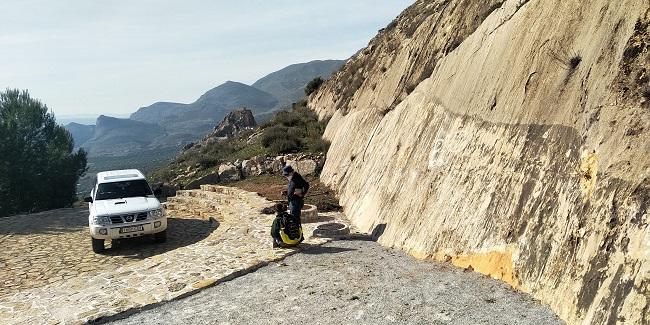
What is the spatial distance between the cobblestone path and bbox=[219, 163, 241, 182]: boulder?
6.34 metres

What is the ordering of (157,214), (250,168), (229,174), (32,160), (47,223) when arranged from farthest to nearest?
(32,160)
(229,174)
(250,168)
(47,223)
(157,214)

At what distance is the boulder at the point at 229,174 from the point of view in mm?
26672

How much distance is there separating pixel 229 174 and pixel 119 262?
14.8 metres

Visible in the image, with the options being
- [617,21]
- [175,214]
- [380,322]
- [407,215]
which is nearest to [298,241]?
[407,215]

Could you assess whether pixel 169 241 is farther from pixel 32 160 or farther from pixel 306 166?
pixel 32 160

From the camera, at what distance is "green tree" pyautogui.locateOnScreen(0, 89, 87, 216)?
2845 cm

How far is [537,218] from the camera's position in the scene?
7.14 metres

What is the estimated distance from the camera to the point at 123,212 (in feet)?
43.4

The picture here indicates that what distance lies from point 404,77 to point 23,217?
1859 centimetres

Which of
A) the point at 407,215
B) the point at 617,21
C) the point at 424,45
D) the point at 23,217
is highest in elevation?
the point at 424,45

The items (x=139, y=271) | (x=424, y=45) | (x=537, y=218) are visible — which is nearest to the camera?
(x=537, y=218)

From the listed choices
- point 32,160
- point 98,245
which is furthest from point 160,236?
point 32,160

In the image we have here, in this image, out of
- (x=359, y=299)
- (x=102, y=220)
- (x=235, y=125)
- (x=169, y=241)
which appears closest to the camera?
(x=359, y=299)

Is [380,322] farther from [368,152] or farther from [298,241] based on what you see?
[368,152]
